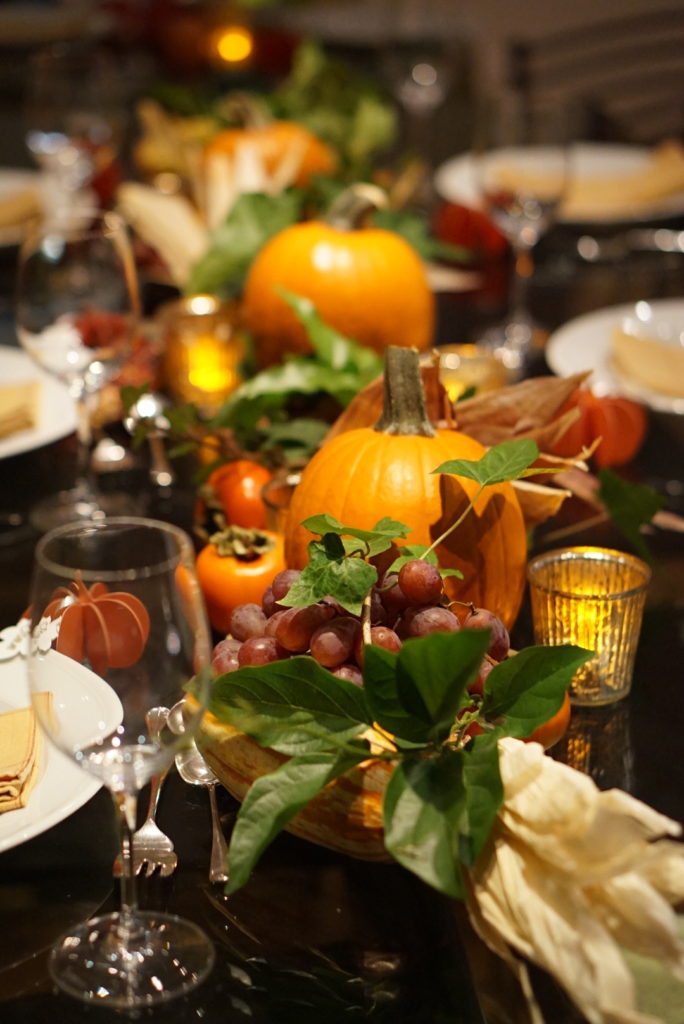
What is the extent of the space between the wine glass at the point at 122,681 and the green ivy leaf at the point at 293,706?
0.21ft

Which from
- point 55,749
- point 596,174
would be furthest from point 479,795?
point 596,174

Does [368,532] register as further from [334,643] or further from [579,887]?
[579,887]

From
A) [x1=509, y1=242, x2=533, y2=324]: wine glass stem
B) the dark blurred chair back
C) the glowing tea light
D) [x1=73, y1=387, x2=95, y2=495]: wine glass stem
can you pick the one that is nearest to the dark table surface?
[x1=73, y1=387, x2=95, y2=495]: wine glass stem

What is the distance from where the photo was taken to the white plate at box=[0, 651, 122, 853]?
21.3 inches

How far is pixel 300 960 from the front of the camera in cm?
59

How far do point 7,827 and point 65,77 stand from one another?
1779 mm

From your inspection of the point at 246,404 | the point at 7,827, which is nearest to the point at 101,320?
the point at 246,404

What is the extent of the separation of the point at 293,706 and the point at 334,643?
0.14ft

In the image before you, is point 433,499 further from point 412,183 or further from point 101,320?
point 412,183

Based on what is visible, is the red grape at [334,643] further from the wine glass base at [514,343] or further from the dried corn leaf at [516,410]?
the wine glass base at [514,343]

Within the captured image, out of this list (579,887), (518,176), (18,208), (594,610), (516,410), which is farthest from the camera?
(18,208)

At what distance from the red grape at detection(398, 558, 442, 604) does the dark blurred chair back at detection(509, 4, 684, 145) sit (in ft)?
8.36

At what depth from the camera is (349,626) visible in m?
→ 0.65

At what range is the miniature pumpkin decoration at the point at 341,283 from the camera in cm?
131
